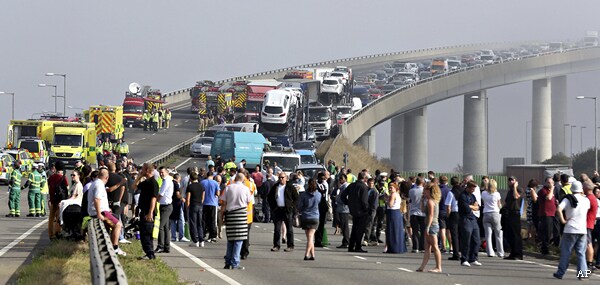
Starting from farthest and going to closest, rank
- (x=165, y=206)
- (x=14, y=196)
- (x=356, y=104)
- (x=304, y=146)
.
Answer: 1. (x=356, y=104)
2. (x=304, y=146)
3. (x=14, y=196)
4. (x=165, y=206)

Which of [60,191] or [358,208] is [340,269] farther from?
[60,191]

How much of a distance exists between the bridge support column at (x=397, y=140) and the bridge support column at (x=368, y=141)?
5.45 m

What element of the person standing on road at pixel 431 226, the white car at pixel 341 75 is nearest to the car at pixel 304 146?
the white car at pixel 341 75

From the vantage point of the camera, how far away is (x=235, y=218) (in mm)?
22922

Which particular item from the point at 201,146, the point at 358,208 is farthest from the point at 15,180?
the point at 201,146

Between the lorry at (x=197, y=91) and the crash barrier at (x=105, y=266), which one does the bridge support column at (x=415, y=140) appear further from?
the crash barrier at (x=105, y=266)

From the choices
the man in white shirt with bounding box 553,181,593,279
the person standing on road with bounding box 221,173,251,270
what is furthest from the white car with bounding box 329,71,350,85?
the man in white shirt with bounding box 553,181,593,279

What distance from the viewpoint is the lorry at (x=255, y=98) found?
85938 millimetres

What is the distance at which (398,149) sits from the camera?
136m

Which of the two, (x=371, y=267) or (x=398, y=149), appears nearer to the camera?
(x=371, y=267)

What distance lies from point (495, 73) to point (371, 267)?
326 feet

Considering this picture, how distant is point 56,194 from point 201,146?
4898 centimetres

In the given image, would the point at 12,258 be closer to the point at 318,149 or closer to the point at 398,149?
the point at 318,149

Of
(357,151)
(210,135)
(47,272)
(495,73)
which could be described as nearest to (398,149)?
(495,73)
